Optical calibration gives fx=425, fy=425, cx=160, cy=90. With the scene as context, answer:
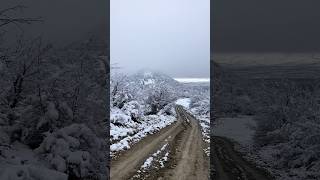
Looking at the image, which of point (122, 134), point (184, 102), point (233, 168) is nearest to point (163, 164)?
point (233, 168)

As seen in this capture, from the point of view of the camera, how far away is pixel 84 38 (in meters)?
19.2

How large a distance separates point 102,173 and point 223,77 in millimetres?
62054

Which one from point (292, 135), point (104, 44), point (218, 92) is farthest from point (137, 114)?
point (218, 92)

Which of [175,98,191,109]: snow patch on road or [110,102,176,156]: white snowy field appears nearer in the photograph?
[110,102,176,156]: white snowy field

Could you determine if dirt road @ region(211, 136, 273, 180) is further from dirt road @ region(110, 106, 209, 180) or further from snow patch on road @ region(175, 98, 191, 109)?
snow patch on road @ region(175, 98, 191, 109)

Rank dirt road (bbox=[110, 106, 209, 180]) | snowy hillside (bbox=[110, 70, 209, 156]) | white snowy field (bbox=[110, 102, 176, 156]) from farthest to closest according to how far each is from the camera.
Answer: snowy hillside (bbox=[110, 70, 209, 156]), white snowy field (bbox=[110, 102, 176, 156]), dirt road (bbox=[110, 106, 209, 180])

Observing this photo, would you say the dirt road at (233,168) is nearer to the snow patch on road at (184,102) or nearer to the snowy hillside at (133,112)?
the snowy hillside at (133,112)

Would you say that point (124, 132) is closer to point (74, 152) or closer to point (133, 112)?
point (133, 112)

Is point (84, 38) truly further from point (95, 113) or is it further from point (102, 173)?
point (102, 173)

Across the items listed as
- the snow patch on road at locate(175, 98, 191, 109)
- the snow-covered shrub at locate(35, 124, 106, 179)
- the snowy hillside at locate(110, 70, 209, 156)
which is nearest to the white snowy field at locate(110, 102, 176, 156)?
the snowy hillside at locate(110, 70, 209, 156)

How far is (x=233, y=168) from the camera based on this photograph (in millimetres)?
17250

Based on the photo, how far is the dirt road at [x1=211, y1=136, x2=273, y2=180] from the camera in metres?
15.5

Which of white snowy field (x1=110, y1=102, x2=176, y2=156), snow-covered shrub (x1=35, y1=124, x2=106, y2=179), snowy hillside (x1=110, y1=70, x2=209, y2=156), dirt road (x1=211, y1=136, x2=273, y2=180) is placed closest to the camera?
snow-covered shrub (x1=35, y1=124, x2=106, y2=179)

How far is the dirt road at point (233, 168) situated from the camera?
15547mm
